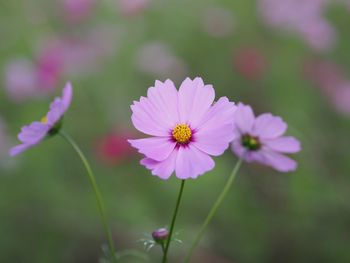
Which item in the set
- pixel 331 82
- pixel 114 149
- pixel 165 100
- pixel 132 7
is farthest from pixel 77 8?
pixel 165 100

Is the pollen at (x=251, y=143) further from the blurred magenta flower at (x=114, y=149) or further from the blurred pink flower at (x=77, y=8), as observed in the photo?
the blurred pink flower at (x=77, y=8)

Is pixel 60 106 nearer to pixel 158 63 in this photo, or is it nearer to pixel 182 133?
pixel 182 133

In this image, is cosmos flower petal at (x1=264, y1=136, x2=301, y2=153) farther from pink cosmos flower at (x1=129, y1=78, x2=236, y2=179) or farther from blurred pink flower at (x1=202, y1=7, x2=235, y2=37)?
blurred pink flower at (x1=202, y1=7, x2=235, y2=37)

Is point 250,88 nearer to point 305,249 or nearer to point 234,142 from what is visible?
point 305,249

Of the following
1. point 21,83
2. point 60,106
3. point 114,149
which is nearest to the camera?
point 60,106

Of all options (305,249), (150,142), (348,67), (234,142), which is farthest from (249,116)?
(348,67)

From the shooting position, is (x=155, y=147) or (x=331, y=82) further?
(x=331, y=82)

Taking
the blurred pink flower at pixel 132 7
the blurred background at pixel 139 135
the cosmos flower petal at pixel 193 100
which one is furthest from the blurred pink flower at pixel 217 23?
the cosmos flower petal at pixel 193 100
